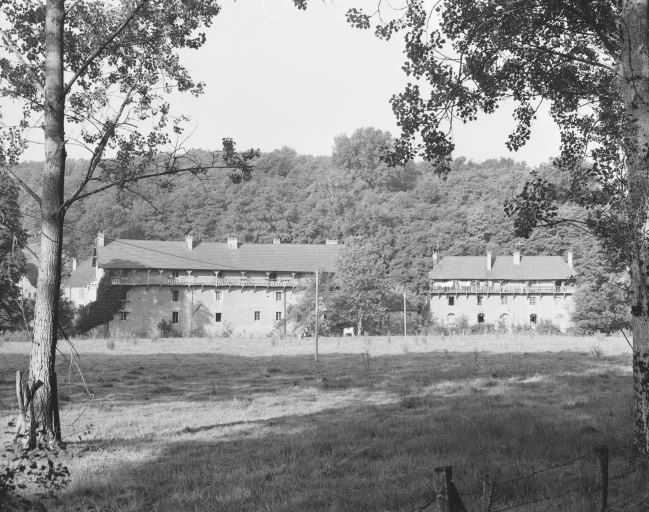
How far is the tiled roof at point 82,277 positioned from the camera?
2598 inches

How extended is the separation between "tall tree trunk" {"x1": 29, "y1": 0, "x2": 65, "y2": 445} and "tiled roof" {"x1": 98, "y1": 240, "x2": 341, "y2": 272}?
5381 cm

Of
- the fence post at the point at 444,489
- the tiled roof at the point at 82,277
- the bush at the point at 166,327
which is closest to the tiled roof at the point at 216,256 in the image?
the tiled roof at the point at 82,277

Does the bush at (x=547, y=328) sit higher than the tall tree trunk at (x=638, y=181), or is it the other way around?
the tall tree trunk at (x=638, y=181)

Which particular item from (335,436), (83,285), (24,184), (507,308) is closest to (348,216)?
(507,308)

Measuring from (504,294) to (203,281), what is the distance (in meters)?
32.4

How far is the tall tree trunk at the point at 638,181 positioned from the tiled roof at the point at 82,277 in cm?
6242

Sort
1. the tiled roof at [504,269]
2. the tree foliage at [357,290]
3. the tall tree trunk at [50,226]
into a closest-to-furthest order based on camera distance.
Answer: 1. the tall tree trunk at [50,226]
2. the tree foliage at [357,290]
3. the tiled roof at [504,269]

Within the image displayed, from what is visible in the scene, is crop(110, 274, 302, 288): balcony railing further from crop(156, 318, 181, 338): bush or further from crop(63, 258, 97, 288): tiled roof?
crop(63, 258, 97, 288): tiled roof

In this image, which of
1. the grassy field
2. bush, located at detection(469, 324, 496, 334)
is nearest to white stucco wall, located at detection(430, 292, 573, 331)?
bush, located at detection(469, 324, 496, 334)

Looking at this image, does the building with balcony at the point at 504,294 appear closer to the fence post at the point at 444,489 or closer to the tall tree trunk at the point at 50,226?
the tall tree trunk at the point at 50,226

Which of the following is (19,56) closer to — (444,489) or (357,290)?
(444,489)

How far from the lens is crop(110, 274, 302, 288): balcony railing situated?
2440 inches

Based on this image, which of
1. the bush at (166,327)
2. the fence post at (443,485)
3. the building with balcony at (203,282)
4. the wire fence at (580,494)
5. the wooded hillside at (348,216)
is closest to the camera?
the fence post at (443,485)

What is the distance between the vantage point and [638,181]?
26.9ft
